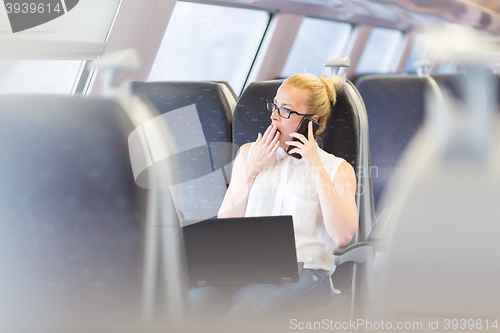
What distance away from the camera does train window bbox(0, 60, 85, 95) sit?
385 millimetres

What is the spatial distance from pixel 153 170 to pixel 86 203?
6 cm

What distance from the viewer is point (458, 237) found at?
0.35m

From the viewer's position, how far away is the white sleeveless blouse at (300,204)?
1092 millimetres

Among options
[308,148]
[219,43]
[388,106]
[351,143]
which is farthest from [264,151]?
[388,106]

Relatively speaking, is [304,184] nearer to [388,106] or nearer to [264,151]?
[264,151]

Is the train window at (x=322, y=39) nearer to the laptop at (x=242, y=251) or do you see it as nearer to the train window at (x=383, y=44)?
the train window at (x=383, y=44)

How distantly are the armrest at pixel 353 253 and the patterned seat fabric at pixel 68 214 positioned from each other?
2.57 feet

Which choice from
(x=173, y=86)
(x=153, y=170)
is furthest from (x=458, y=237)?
(x=173, y=86)

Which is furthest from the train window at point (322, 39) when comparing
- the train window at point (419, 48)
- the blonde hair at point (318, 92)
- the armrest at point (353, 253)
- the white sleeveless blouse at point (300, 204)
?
the armrest at point (353, 253)

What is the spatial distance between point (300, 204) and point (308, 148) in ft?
0.49

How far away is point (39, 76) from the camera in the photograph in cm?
45

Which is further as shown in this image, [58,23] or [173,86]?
[173,86]

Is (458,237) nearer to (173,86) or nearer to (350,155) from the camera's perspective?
(350,155)

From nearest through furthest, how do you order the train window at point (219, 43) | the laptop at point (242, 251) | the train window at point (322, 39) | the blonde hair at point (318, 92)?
1. the laptop at point (242, 251)
2. the train window at point (322, 39)
3. the train window at point (219, 43)
4. the blonde hair at point (318, 92)
